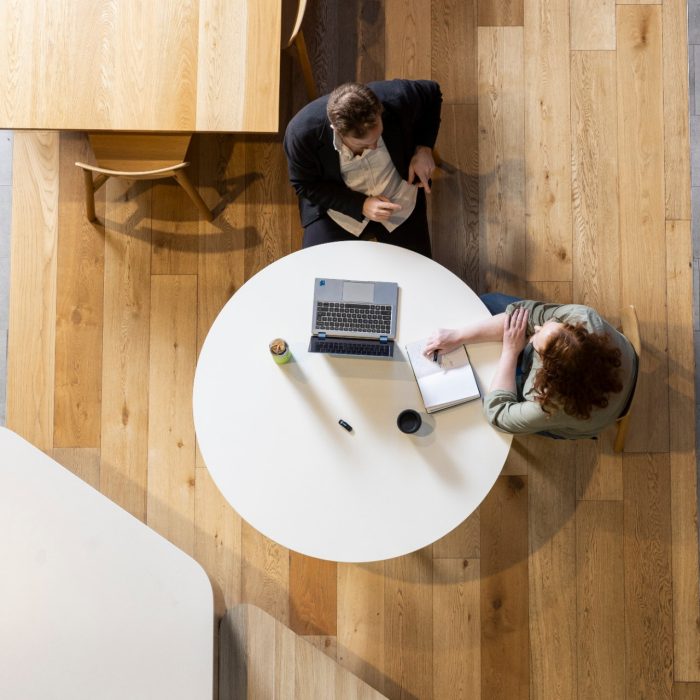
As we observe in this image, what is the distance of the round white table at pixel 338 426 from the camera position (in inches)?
76.6

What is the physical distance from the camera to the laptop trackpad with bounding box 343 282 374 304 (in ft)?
6.64

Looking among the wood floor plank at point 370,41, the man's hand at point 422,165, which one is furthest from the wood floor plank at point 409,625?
the wood floor plank at point 370,41

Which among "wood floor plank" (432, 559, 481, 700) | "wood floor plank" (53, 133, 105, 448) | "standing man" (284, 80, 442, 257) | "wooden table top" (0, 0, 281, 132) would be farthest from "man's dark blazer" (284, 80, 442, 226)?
"wood floor plank" (432, 559, 481, 700)

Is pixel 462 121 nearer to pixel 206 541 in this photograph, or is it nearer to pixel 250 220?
pixel 250 220

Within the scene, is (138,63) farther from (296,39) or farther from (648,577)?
(648,577)

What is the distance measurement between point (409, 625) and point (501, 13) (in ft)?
8.37

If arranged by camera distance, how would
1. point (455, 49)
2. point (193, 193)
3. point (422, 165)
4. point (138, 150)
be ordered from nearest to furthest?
point (422, 165) → point (138, 150) → point (193, 193) → point (455, 49)

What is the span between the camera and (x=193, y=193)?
2.53 m

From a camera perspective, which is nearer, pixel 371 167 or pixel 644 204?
pixel 371 167

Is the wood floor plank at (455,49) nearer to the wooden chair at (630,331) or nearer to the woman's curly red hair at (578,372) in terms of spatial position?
the wooden chair at (630,331)

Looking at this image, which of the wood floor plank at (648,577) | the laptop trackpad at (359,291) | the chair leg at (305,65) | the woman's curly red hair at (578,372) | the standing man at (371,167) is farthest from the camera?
the wood floor plank at (648,577)

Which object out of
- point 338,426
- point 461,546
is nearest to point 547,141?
point 338,426

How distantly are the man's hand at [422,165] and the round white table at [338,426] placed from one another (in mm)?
396

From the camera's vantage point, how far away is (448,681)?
2.55 meters
